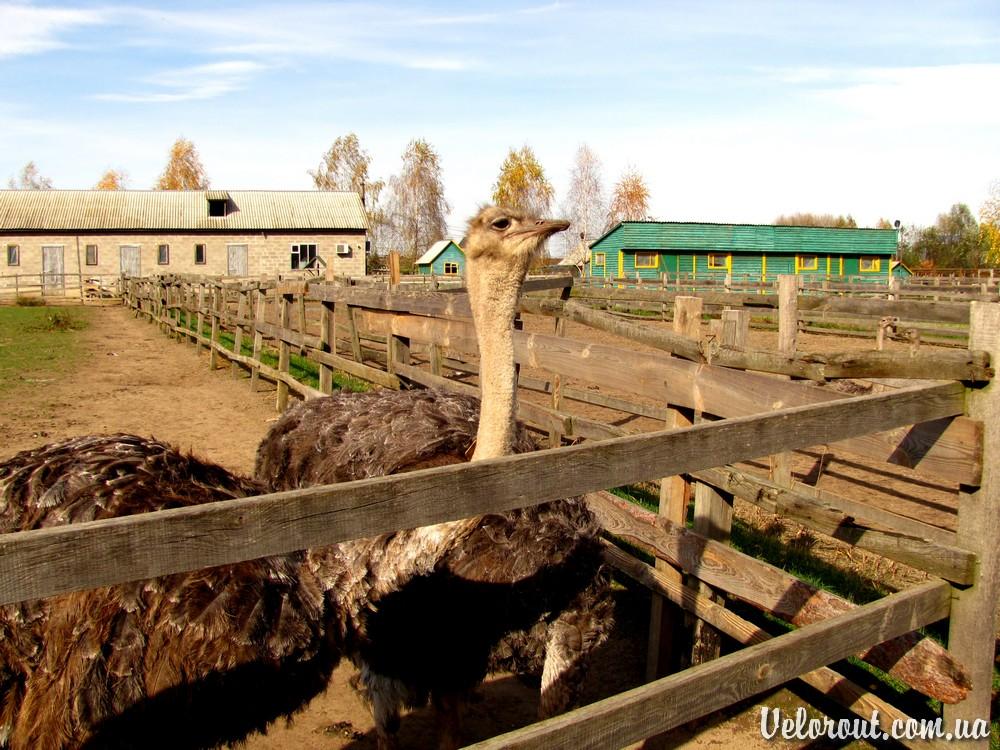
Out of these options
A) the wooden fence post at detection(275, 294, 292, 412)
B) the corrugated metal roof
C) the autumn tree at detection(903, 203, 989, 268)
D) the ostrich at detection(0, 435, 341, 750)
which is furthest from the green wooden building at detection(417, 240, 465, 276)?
the ostrich at detection(0, 435, 341, 750)

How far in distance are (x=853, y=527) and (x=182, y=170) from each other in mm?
71626

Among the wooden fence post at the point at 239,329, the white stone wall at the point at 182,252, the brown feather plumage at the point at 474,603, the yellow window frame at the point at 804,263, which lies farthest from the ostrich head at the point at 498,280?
the yellow window frame at the point at 804,263

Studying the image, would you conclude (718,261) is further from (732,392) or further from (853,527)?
(853,527)

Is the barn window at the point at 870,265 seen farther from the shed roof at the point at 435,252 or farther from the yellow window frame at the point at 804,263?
the shed roof at the point at 435,252

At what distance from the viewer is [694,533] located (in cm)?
358

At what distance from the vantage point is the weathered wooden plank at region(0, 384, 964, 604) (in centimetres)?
121

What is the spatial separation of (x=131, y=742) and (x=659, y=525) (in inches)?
88.7

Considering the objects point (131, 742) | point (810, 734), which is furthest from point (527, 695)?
point (131, 742)

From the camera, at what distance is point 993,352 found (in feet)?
7.91

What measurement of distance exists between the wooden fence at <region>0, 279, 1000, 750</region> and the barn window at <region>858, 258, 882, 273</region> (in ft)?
133

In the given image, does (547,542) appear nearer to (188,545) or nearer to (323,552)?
(323,552)

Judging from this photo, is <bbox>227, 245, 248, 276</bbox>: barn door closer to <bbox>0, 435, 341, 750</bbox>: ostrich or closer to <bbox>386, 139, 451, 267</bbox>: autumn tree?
<bbox>386, 139, 451, 267</bbox>: autumn tree

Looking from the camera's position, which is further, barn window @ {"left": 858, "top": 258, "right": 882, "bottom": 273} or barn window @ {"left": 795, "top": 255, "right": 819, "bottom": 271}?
barn window @ {"left": 858, "top": 258, "right": 882, "bottom": 273}

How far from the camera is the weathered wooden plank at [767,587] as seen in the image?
103 inches
